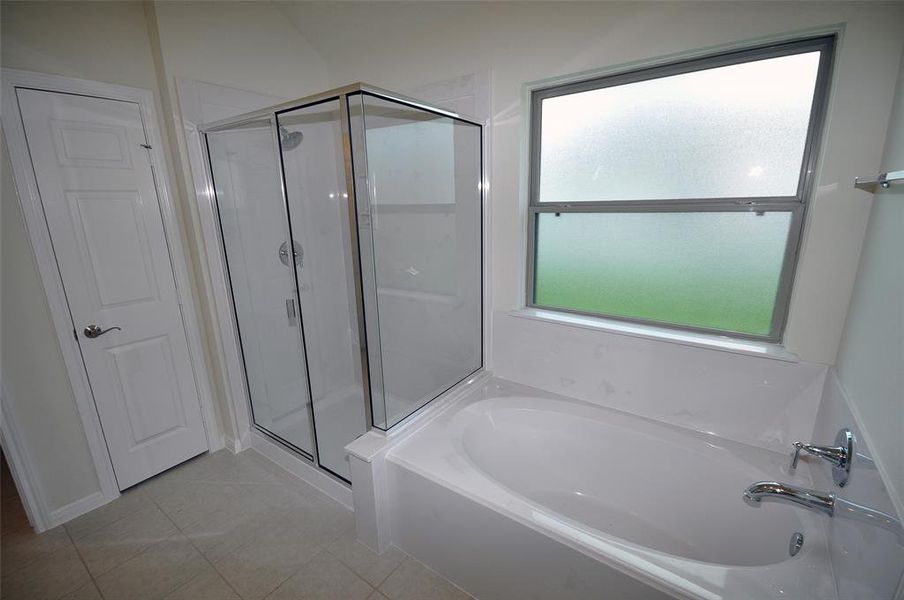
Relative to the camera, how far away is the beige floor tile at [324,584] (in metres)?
1.48

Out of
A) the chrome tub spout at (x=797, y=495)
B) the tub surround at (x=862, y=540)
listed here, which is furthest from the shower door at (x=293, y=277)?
the tub surround at (x=862, y=540)

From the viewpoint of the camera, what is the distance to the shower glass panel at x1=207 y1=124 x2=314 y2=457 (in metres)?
2.09

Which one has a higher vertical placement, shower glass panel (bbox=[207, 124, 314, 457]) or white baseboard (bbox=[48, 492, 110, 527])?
shower glass panel (bbox=[207, 124, 314, 457])

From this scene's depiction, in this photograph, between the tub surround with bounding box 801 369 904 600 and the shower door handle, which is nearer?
the tub surround with bounding box 801 369 904 600

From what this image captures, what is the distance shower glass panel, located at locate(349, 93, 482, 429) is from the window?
39 cm

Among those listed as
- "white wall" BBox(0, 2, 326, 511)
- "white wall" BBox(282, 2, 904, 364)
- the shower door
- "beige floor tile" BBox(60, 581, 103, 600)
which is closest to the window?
"white wall" BBox(282, 2, 904, 364)

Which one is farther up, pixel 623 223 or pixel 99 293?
pixel 623 223

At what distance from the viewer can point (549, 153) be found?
2.00 m

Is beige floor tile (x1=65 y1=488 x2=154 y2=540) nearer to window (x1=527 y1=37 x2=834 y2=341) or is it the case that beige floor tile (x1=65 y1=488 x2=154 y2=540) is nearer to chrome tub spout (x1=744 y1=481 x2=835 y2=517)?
window (x1=527 y1=37 x2=834 y2=341)

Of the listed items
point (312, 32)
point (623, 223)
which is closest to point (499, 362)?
point (623, 223)

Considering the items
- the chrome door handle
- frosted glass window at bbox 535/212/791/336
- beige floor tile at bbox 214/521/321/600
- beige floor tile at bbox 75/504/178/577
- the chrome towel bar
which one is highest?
the chrome towel bar

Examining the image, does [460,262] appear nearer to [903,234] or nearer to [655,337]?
[655,337]

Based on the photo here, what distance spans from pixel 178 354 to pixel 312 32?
2061mm

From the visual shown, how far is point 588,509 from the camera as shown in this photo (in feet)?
5.90
